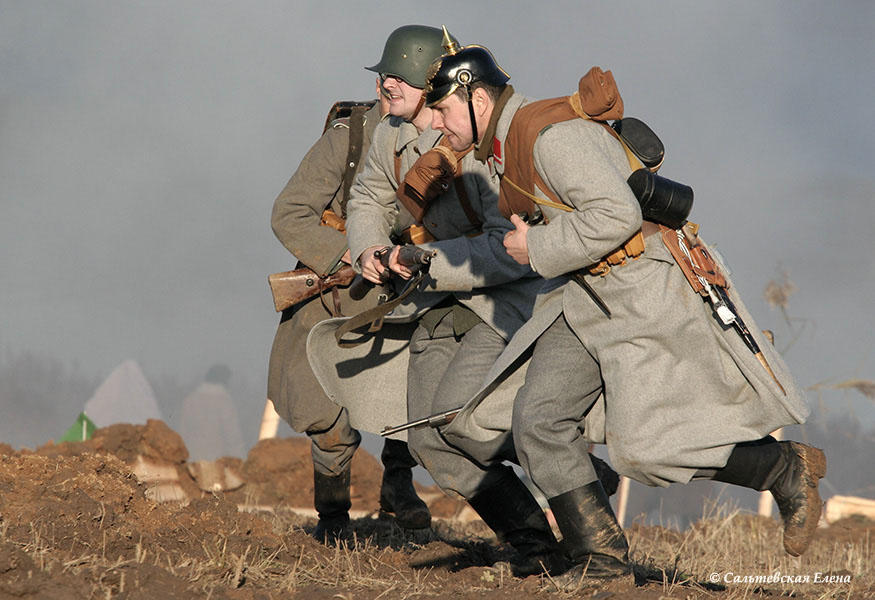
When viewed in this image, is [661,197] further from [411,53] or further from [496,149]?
[411,53]

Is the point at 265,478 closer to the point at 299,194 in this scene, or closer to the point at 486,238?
the point at 299,194

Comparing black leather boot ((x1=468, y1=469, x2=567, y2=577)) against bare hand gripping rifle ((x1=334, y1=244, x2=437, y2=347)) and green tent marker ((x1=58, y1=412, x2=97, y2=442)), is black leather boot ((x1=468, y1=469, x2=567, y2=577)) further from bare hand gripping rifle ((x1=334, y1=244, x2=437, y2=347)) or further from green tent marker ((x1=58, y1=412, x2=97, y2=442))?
green tent marker ((x1=58, y1=412, x2=97, y2=442))

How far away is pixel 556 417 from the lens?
381 centimetres

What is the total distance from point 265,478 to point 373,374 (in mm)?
6517

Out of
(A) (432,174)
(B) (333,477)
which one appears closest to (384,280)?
(A) (432,174)

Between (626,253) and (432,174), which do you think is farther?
(432,174)

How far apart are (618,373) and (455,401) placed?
86 centimetres

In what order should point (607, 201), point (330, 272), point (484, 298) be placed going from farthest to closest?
point (330, 272) → point (484, 298) → point (607, 201)

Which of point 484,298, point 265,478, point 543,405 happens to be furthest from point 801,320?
point 543,405

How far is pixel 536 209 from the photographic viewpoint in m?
3.91

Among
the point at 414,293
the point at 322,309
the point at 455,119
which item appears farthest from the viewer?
the point at 322,309

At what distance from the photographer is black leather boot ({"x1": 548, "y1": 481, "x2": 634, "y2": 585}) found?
3727 mm

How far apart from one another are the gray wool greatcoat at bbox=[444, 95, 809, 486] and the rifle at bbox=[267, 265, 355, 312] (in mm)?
2095

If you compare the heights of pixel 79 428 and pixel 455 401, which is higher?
pixel 79 428
